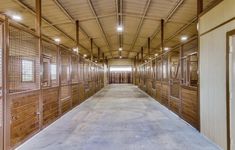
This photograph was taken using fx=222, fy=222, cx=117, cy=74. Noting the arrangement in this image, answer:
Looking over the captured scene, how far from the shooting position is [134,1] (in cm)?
788

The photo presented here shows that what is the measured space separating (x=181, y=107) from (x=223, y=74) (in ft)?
8.99

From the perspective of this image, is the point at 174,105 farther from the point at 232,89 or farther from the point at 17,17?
the point at 17,17

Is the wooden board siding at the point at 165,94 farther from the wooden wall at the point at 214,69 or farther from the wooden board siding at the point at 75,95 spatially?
the wooden wall at the point at 214,69

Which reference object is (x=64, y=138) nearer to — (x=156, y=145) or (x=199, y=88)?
(x=156, y=145)

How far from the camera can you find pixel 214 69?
377 centimetres

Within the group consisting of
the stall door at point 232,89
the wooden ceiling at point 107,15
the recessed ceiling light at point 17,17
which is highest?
the wooden ceiling at point 107,15

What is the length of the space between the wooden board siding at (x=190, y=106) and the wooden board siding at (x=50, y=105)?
335 cm

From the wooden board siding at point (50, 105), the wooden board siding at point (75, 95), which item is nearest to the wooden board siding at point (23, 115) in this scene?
the wooden board siding at point (50, 105)

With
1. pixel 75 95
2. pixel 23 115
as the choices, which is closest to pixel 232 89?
pixel 23 115

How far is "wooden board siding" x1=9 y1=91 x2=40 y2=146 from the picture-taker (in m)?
3.58

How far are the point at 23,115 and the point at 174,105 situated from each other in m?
4.52

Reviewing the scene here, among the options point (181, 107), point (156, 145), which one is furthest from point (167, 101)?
point (156, 145)

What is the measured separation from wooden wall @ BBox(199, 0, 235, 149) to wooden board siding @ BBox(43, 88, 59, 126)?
3386 mm

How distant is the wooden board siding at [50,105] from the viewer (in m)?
5.08
